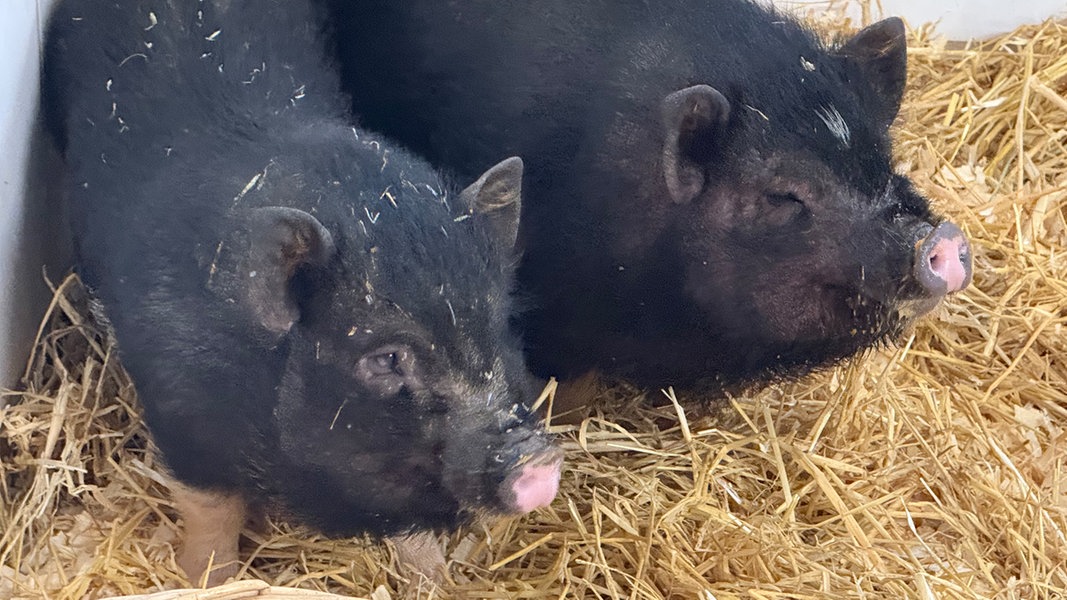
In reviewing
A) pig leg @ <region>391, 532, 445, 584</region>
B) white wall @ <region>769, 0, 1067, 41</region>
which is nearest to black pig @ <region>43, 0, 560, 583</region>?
pig leg @ <region>391, 532, 445, 584</region>

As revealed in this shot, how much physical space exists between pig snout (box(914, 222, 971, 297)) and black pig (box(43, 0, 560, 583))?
958mm

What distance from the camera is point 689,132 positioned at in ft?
9.61

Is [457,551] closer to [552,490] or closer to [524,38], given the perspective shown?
[552,490]

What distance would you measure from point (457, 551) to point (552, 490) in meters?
0.81

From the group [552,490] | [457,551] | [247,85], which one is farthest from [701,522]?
[247,85]

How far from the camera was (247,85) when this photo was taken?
118 inches

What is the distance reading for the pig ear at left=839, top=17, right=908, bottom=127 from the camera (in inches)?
122

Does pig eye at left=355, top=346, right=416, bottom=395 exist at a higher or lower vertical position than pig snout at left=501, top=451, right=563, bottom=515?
higher

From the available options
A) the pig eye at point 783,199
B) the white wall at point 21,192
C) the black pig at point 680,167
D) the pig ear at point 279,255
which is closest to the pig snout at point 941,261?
the black pig at point 680,167

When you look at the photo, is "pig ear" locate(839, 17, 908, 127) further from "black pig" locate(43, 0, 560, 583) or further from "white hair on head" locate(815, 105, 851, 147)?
"black pig" locate(43, 0, 560, 583)

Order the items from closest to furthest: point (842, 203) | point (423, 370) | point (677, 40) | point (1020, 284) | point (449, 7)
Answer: point (423, 370) → point (842, 203) → point (677, 40) → point (449, 7) → point (1020, 284)

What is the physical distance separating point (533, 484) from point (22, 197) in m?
1.70

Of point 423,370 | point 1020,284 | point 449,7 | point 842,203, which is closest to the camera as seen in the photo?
point 423,370

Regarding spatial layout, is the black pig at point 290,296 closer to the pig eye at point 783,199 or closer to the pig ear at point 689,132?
the pig ear at point 689,132
